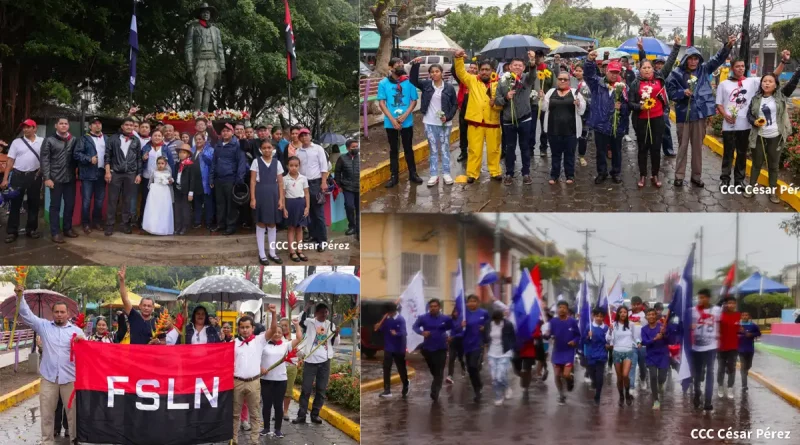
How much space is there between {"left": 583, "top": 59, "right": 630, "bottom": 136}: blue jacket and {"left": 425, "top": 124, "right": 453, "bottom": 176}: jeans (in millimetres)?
1274

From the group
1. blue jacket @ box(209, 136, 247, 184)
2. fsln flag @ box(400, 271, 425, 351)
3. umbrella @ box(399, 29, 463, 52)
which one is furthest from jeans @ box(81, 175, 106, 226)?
umbrella @ box(399, 29, 463, 52)

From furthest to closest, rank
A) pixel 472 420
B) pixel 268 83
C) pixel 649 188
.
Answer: pixel 268 83
pixel 649 188
pixel 472 420

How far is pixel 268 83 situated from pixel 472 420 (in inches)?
141

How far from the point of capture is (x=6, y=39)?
7.69 metres

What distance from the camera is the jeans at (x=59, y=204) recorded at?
7.32 meters

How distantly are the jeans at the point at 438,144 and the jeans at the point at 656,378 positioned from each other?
2.38 metres

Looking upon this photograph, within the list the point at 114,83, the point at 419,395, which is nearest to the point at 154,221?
the point at 114,83

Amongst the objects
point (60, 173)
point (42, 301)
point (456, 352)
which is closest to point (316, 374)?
point (456, 352)

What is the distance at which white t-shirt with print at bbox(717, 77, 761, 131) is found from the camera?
23.7 feet

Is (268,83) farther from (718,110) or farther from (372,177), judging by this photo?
(718,110)

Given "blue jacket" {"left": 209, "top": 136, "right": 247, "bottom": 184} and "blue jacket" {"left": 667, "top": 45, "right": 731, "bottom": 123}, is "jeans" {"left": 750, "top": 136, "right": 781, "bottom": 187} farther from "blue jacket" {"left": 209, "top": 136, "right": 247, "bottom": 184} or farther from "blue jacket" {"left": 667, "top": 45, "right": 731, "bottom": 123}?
"blue jacket" {"left": 209, "top": 136, "right": 247, "bottom": 184}

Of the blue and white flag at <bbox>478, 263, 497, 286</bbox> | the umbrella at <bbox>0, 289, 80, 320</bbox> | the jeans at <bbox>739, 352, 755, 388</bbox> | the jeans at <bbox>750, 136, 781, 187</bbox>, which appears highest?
the jeans at <bbox>750, 136, 781, 187</bbox>

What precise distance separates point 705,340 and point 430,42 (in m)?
3.80

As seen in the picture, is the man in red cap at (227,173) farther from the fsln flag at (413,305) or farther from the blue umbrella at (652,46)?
the blue umbrella at (652,46)
